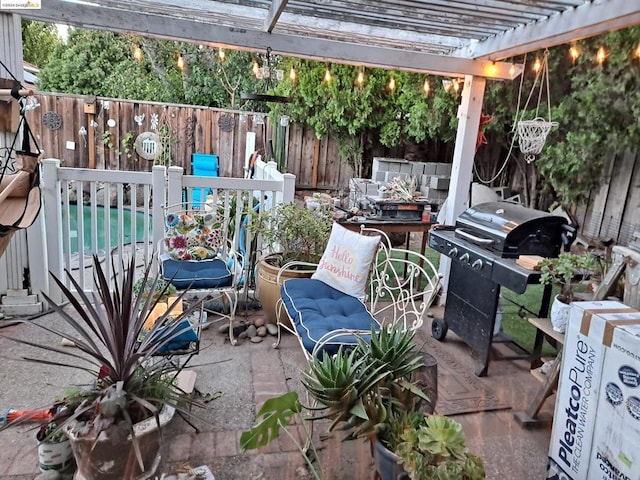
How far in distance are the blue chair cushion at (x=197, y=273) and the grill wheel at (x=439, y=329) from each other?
1.61m

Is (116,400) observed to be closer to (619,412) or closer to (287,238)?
(619,412)

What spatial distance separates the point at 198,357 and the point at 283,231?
1158mm

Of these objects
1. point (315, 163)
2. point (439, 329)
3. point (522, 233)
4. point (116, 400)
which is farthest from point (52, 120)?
point (522, 233)

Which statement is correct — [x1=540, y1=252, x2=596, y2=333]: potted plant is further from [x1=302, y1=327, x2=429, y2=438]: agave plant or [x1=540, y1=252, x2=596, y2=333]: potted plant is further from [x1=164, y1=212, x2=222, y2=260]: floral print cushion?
[x1=164, y1=212, x2=222, y2=260]: floral print cushion

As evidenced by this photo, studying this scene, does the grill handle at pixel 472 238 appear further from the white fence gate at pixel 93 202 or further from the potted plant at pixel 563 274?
the white fence gate at pixel 93 202

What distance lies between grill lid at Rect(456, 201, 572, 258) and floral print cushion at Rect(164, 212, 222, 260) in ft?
6.29

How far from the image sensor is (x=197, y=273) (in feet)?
10.1

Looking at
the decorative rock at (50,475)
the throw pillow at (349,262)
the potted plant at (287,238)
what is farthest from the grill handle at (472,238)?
the decorative rock at (50,475)

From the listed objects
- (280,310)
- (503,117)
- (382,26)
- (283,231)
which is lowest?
(280,310)

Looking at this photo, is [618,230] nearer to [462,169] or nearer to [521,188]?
[521,188]

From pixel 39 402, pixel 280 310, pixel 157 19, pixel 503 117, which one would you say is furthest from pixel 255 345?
pixel 503 117

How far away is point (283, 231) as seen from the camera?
3604mm

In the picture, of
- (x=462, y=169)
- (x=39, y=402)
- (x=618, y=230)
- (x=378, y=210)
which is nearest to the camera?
(x=39, y=402)

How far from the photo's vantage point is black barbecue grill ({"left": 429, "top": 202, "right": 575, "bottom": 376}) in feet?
9.09
